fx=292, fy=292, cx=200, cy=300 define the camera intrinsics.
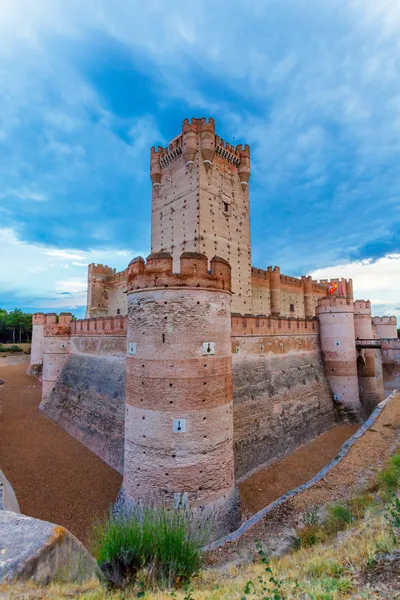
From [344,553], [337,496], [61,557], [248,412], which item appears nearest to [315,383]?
[248,412]

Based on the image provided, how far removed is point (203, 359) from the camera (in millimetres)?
8680

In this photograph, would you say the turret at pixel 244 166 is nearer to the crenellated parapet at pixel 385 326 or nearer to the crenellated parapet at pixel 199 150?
the crenellated parapet at pixel 199 150

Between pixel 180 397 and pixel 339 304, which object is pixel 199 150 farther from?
pixel 180 397

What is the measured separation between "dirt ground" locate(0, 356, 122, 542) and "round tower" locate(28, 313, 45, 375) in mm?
14480

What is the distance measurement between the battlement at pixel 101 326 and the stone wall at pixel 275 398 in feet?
20.8

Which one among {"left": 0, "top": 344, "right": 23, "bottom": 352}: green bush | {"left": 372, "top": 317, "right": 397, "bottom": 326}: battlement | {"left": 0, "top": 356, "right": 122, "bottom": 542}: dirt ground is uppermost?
{"left": 372, "top": 317, "right": 397, "bottom": 326}: battlement

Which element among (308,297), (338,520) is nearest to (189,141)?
(338,520)

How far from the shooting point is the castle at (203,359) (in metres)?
8.47

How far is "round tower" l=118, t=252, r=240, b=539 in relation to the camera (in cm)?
829

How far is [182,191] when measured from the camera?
20000mm

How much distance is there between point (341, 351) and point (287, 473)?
10.2 metres

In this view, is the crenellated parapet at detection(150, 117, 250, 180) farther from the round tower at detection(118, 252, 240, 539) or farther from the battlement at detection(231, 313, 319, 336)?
the round tower at detection(118, 252, 240, 539)

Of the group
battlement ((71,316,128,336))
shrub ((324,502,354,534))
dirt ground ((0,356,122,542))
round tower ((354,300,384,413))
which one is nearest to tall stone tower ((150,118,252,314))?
battlement ((71,316,128,336))

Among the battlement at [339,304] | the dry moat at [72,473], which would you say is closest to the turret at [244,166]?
the battlement at [339,304]
